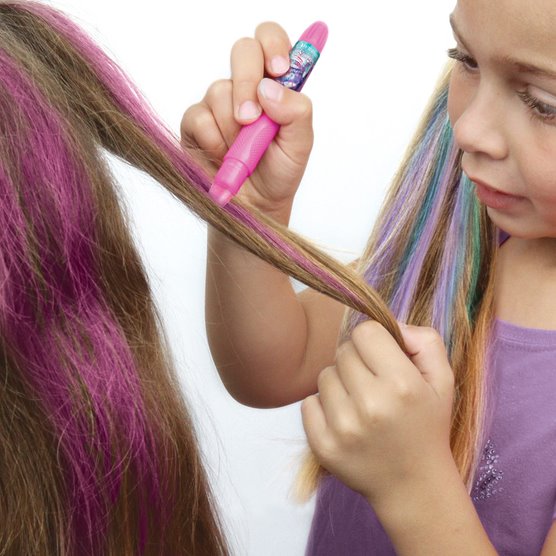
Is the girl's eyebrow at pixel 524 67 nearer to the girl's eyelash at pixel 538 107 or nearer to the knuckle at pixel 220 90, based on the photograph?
the girl's eyelash at pixel 538 107

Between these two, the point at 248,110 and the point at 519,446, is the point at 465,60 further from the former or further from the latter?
the point at 519,446

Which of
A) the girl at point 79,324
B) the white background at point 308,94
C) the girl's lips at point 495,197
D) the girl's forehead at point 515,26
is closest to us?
the girl at point 79,324

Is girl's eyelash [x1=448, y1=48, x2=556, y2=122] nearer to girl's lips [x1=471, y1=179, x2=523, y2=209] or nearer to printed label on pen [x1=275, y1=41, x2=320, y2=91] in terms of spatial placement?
girl's lips [x1=471, y1=179, x2=523, y2=209]

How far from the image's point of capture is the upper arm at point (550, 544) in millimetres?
813

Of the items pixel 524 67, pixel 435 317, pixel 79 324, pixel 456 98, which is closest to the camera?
pixel 79 324

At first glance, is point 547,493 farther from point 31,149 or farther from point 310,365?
point 31,149

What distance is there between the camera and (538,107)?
2.54ft

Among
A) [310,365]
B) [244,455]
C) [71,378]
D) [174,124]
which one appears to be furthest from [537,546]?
[174,124]

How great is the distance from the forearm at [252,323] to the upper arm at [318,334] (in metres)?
0.02

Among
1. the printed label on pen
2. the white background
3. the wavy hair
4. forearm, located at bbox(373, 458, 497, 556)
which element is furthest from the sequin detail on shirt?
the white background

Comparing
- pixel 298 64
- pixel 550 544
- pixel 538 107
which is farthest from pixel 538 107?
pixel 550 544

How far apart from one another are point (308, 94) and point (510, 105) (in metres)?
0.72

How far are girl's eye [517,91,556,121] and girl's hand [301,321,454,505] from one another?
7.3 inches

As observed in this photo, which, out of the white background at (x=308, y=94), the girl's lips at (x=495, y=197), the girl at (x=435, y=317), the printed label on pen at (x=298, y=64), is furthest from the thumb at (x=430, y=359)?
the white background at (x=308, y=94)
